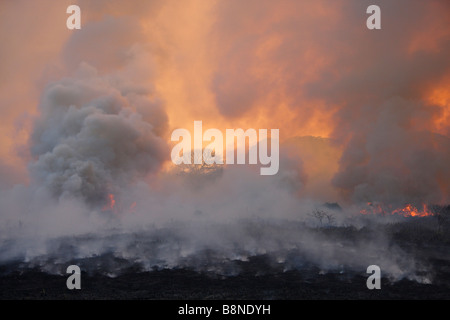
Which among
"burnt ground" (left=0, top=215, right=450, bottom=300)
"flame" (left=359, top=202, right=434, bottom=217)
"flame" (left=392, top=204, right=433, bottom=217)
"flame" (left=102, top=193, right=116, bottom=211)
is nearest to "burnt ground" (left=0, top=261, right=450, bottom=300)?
"burnt ground" (left=0, top=215, right=450, bottom=300)

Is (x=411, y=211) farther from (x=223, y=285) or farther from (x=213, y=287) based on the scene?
(x=213, y=287)

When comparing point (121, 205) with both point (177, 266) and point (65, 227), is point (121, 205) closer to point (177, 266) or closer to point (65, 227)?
point (65, 227)

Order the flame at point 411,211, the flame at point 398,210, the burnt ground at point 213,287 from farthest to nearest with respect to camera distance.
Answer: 1. the flame at point 398,210
2. the flame at point 411,211
3. the burnt ground at point 213,287

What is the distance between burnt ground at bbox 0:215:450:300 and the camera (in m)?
31.6

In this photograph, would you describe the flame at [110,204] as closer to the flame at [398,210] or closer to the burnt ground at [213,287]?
the burnt ground at [213,287]

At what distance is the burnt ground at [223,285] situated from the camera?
3161 centimetres

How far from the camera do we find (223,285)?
115 ft

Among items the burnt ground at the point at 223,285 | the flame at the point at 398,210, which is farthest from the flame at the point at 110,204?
the flame at the point at 398,210

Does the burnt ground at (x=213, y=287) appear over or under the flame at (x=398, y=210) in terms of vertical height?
under

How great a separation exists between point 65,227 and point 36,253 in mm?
19727

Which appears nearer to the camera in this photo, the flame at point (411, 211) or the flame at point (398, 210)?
the flame at point (411, 211)

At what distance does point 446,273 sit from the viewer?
40469 millimetres
